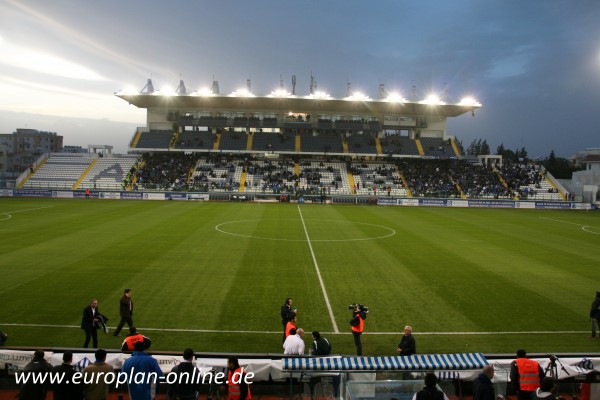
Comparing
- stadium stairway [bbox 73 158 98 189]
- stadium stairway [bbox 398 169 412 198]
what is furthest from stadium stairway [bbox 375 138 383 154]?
stadium stairway [bbox 73 158 98 189]

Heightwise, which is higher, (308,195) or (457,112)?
(457,112)

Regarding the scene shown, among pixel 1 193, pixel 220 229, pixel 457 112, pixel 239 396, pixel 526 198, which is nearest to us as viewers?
pixel 239 396

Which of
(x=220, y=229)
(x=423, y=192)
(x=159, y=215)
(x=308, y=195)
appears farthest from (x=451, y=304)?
(x=423, y=192)

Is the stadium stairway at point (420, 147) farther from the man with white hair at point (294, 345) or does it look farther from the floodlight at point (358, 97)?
the man with white hair at point (294, 345)

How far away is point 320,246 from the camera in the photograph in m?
24.7

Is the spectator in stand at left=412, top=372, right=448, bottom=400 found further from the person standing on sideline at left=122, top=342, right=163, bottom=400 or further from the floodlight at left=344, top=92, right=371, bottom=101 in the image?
the floodlight at left=344, top=92, right=371, bottom=101

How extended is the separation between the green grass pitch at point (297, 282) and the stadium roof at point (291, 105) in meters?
35.3

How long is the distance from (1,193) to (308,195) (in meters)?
36.3

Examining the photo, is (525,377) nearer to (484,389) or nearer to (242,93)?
(484,389)

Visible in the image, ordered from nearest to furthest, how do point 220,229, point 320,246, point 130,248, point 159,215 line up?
point 130,248
point 320,246
point 220,229
point 159,215

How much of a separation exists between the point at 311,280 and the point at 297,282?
0.65 m

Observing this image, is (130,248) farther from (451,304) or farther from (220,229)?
(451,304)

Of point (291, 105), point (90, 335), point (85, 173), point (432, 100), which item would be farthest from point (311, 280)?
point (85, 173)

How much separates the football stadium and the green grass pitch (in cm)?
8
